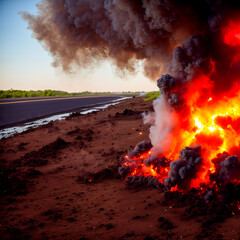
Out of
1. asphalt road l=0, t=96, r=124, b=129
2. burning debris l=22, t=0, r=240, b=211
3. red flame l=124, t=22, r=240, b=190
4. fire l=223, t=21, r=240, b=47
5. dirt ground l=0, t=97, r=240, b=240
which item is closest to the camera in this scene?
dirt ground l=0, t=97, r=240, b=240

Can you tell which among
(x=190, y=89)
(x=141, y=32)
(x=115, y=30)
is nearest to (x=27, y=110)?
(x=115, y=30)

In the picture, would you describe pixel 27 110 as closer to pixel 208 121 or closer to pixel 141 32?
pixel 141 32

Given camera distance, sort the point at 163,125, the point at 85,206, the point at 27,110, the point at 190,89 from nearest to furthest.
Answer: the point at 85,206, the point at 190,89, the point at 163,125, the point at 27,110

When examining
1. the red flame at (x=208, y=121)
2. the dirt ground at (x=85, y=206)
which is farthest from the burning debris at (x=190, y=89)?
the dirt ground at (x=85, y=206)

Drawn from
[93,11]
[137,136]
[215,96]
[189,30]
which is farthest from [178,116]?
[137,136]

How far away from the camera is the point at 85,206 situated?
22.6 ft

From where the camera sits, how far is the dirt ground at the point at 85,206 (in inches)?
210

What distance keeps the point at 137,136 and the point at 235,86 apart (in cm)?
881

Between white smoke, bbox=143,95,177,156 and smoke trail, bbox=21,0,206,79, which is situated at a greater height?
smoke trail, bbox=21,0,206,79

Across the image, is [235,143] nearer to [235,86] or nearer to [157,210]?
[235,86]

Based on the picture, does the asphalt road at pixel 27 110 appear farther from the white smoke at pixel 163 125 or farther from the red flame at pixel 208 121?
the red flame at pixel 208 121

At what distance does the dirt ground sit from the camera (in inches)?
210

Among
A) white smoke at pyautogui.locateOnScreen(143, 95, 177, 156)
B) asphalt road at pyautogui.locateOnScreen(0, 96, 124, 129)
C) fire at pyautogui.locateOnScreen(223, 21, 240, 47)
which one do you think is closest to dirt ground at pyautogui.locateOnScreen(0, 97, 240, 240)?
white smoke at pyautogui.locateOnScreen(143, 95, 177, 156)

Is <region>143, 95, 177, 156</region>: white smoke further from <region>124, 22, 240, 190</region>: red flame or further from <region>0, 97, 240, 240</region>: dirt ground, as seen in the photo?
<region>0, 97, 240, 240</region>: dirt ground
